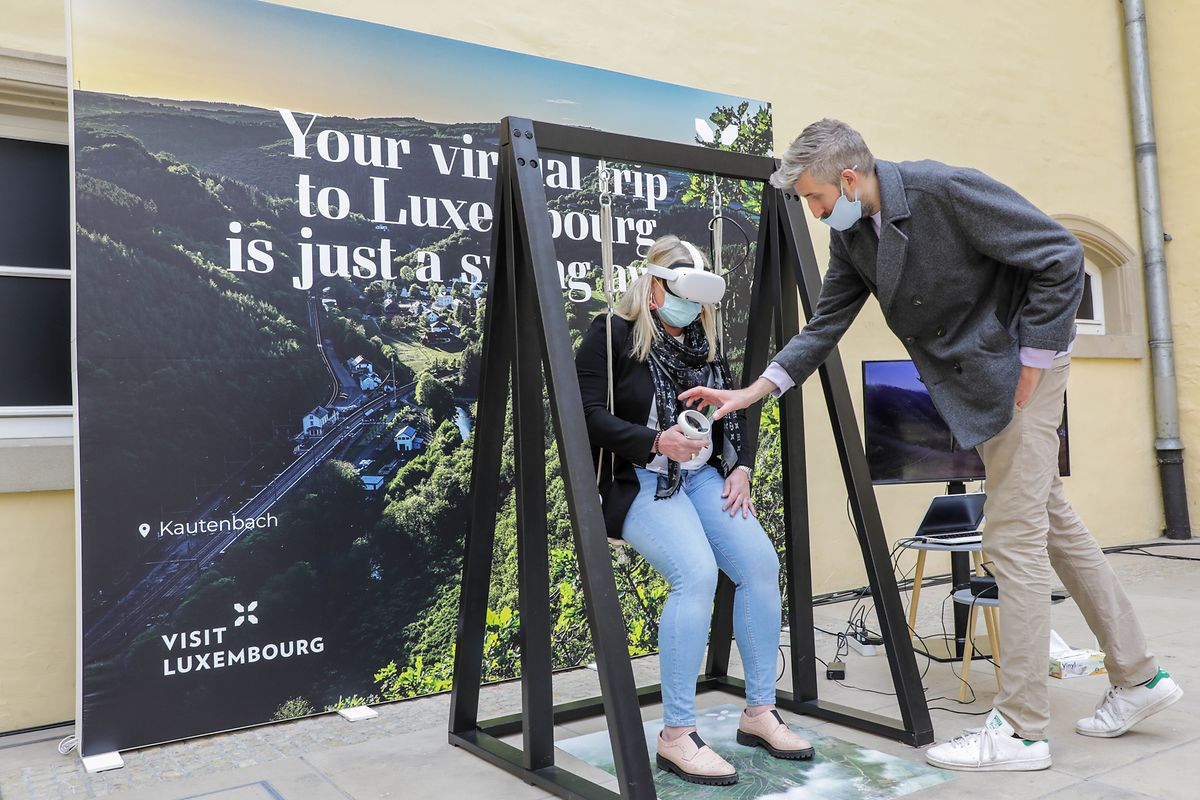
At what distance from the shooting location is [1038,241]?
2.39m

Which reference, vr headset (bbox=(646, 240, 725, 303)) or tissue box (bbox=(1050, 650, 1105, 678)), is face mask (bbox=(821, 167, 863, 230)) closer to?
vr headset (bbox=(646, 240, 725, 303))

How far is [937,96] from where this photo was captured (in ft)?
18.5

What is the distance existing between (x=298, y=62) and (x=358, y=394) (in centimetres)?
119

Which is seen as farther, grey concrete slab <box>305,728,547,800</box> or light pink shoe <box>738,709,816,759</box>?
light pink shoe <box>738,709,816,759</box>

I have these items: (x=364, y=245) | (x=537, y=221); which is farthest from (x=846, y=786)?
(x=364, y=245)

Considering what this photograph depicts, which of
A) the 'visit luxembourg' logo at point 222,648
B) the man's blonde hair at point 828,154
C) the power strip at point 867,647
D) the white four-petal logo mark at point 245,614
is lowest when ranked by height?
the power strip at point 867,647

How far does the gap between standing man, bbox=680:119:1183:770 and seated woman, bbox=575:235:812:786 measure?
1.57 ft

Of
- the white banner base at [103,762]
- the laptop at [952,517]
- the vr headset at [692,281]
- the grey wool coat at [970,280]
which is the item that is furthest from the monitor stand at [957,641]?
the white banner base at [103,762]

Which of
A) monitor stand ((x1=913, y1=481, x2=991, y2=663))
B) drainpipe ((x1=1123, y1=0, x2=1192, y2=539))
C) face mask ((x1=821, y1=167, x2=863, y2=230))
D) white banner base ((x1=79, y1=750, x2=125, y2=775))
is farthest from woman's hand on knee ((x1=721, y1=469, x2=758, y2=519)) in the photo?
drainpipe ((x1=1123, y1=0, x2=1192, y2=539))

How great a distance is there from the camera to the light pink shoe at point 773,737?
2.61 meters

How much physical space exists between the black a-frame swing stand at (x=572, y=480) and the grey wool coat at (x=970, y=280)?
422mm

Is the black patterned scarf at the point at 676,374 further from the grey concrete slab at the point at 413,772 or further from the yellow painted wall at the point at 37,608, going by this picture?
the yellow painted wall at the point at 37,608

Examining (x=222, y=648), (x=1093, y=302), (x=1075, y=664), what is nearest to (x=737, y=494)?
(x=1075, y=664)

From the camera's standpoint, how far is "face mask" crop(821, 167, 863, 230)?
251cm
